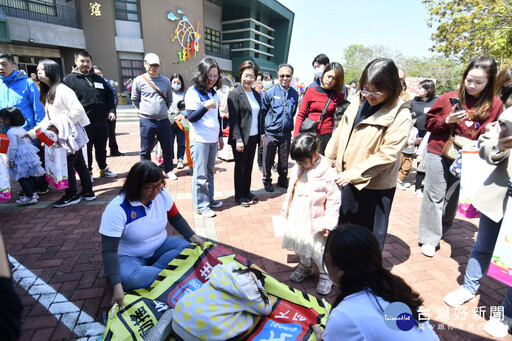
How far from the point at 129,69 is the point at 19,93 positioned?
17.9m

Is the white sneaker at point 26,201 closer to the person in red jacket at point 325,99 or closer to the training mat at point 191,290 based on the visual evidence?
the training mat at point 191,290

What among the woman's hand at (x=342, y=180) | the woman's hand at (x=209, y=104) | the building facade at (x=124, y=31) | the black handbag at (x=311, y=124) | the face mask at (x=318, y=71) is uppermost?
the building facade at (x=124, y=31)

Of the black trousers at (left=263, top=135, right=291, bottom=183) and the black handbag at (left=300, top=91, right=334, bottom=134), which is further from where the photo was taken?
the black trousers at (left=263, top=135, right=291, bottom=183)

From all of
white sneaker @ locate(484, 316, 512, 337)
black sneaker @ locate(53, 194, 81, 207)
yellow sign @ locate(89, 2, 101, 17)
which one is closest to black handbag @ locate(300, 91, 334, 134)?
white sneaker @ locate(484, 316, 512, 337)

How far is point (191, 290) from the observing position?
7.10ft

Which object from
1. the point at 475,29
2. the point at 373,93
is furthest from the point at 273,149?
the point at 475,29

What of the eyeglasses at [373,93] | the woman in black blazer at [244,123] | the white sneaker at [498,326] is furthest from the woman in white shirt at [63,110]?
the white sneaker at [498,326]

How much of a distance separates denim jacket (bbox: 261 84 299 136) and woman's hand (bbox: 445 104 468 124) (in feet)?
7.98

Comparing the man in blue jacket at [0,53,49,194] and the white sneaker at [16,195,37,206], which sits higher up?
the man in blue jacket at [0,53,49,194]

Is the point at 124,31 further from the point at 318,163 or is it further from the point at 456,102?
the point at 456,102

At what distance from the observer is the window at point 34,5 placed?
1493 cm

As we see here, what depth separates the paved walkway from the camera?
221cm

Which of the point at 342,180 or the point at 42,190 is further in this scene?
the point at 42,190

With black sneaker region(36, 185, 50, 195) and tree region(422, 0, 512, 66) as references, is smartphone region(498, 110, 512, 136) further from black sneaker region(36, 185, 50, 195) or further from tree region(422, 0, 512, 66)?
tree region(422, 0, 512, 66)
